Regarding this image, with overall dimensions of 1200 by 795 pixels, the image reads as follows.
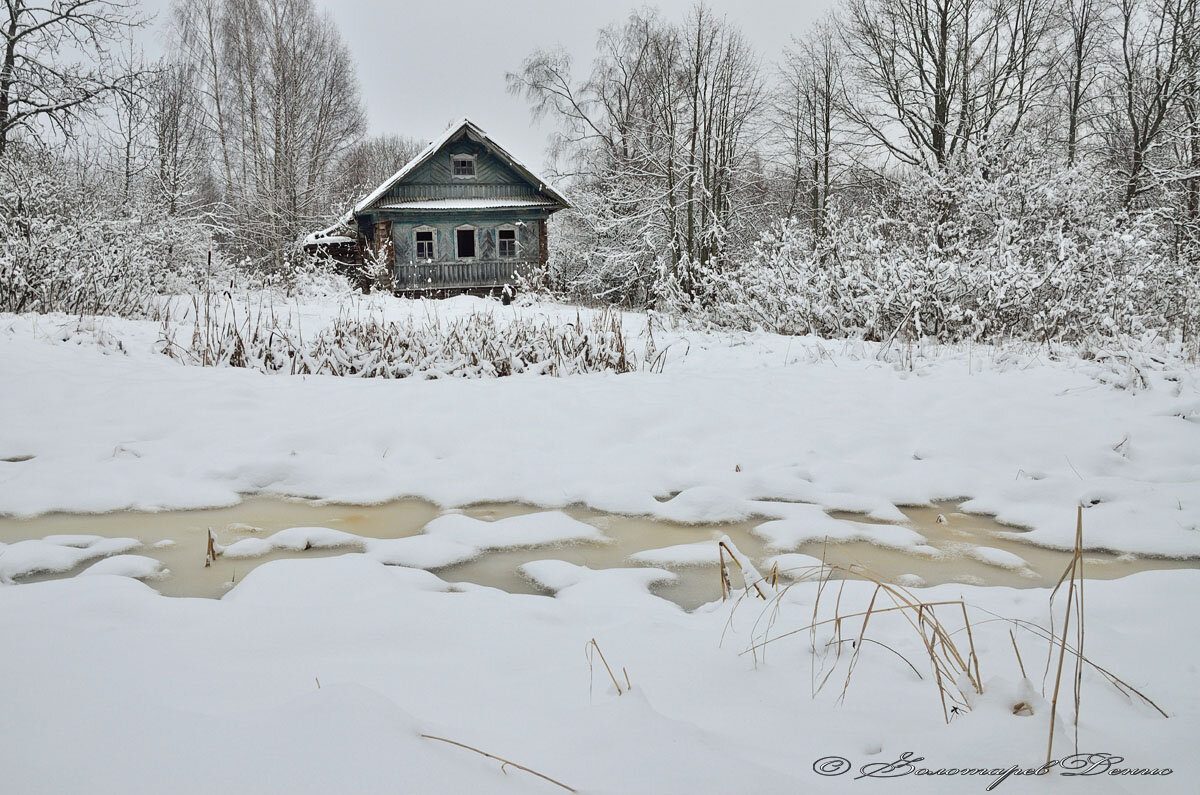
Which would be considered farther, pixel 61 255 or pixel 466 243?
pixel 466 243

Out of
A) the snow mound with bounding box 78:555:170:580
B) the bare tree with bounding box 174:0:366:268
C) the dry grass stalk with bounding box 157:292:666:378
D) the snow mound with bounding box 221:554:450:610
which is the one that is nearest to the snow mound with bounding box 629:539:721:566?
the snow mound with bounding box 221:554:450:610

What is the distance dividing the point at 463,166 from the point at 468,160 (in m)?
0.25

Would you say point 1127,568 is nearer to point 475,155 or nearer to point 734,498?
point 734,498

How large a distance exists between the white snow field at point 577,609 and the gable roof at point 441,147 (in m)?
16.8

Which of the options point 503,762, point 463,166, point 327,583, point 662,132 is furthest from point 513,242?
point 503,762

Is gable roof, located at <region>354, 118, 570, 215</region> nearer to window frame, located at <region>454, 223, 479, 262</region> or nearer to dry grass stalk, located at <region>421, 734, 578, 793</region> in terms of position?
window frame, located at <region>454, 223, 479, 262</region>

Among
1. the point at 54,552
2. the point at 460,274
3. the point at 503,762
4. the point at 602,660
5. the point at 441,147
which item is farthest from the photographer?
the point at 460,274

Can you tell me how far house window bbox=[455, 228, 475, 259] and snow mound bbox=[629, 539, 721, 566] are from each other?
69.6 ft

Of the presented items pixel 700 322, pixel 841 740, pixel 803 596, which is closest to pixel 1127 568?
pixel 803 596

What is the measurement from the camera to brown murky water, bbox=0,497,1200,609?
2.34m

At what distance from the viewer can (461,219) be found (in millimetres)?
22219

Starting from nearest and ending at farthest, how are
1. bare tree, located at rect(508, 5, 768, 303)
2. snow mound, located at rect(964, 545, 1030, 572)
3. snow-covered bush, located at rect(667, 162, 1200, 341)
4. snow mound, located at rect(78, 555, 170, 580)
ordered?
snow mound, located at rect(78, 555, 170, 580)
snow mound, located at rect(964, 545, 1030, 572)
snow-covered bush, located at rect(667, 162, 1200, 341)
bare tree, located at rect(508, 5, 768, 303)

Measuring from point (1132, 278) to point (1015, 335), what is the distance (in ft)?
4.09

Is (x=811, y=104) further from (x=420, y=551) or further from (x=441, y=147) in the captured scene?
(x=420, y=551)
